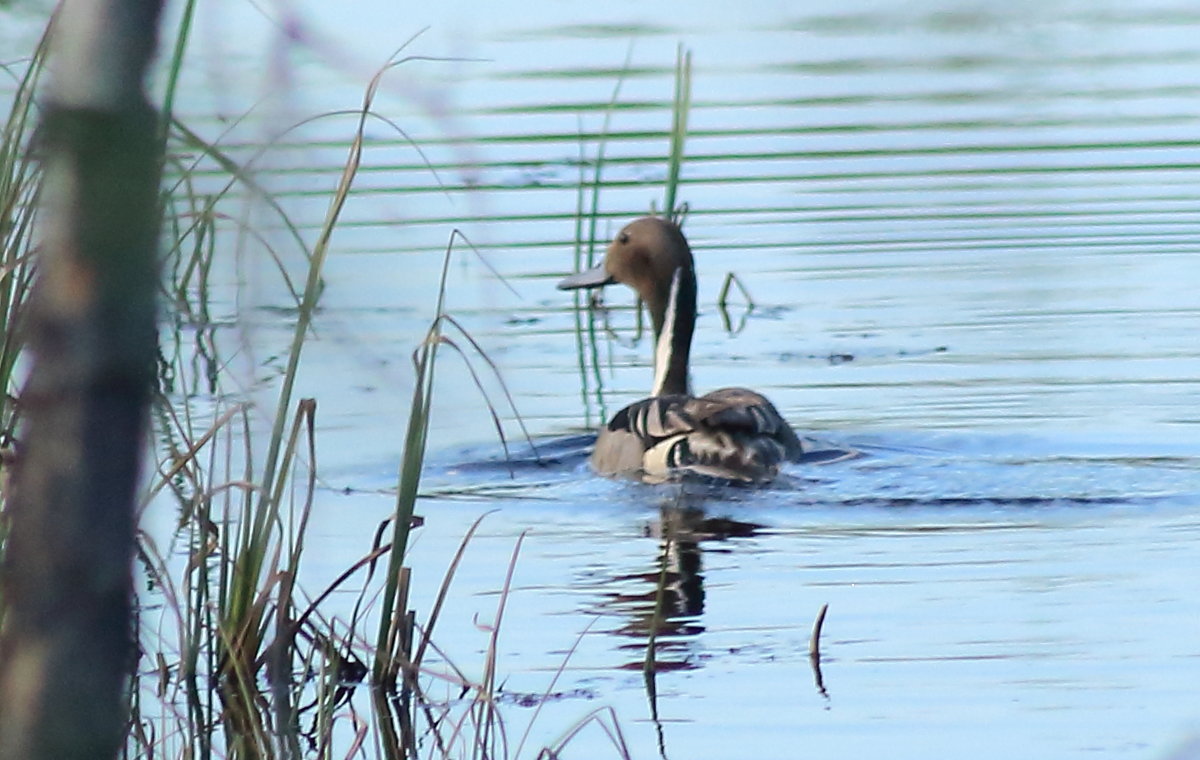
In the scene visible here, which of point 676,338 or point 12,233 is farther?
point 676,338

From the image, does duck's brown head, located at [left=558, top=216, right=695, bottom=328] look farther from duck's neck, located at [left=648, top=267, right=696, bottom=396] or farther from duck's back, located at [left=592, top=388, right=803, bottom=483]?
duck's back, located at [left=592, top=388, right=803, bottom=483]

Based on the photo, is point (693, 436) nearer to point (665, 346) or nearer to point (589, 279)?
point (665, 346)

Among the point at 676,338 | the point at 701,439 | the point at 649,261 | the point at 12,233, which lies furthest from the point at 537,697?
the point at 649,261

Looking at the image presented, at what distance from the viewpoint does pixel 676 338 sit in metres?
9.50

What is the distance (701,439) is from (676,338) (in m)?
1.15

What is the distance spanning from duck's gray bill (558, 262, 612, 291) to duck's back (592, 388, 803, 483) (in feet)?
4.78

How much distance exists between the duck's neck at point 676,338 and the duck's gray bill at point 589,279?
16.0 inches

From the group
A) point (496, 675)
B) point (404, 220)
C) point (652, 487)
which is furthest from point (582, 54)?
A: point (404, 220)

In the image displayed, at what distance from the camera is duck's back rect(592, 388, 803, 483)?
8.16 metres

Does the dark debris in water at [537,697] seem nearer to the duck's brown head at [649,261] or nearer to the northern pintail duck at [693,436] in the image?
the northern pintail duck at [693,436]

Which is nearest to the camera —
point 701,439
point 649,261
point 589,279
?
point 701,439

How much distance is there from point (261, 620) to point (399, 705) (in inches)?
15.0

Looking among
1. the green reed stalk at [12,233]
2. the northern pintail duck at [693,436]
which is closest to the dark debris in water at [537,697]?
the green reed stalk at [12,233]

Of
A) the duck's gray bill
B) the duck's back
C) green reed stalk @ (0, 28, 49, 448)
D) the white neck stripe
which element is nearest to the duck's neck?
the white neck stripe
